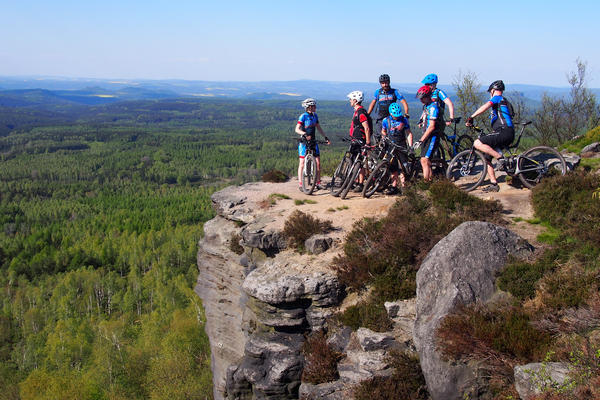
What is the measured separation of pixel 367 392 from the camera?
7191 mm

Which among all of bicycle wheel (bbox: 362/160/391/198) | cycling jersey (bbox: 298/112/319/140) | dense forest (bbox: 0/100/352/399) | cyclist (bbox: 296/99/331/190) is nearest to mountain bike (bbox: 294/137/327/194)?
cyclist (bbox: 296/99/331/190)

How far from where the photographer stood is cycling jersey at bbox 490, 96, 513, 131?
11.2 m

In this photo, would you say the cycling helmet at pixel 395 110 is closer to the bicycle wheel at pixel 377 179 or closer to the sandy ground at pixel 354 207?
the bicycle wheel at pixel 377 179

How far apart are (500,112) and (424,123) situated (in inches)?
84.9

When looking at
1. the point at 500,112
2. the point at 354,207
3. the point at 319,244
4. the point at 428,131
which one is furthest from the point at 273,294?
the point at 500,112

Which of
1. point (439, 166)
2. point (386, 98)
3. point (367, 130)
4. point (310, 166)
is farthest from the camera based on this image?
point (310, 166)

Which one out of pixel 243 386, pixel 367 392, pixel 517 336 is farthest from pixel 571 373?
pixel 243 386

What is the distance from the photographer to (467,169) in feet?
41.0

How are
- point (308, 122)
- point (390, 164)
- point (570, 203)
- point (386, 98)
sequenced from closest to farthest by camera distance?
point (570, 203) → point (390, 164) → point (386, 98) → point (308, 122)

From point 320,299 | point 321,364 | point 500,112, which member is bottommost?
point 321,364

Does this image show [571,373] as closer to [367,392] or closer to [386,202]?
[367,392]

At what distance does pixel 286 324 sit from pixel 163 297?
44097mm

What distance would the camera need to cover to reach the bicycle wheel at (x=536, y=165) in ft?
36.3

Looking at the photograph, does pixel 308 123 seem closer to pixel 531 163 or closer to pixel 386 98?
pixel 386 98
